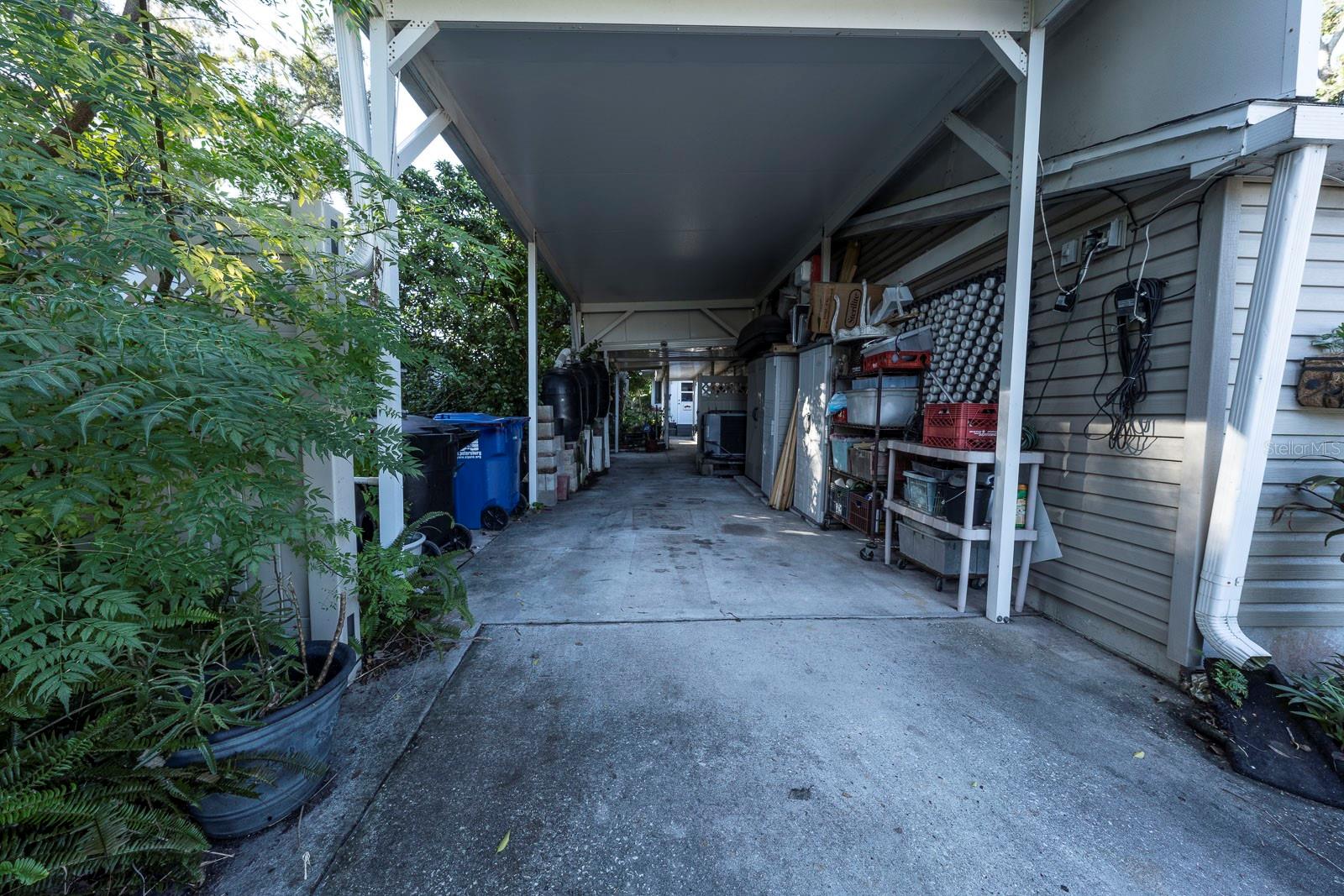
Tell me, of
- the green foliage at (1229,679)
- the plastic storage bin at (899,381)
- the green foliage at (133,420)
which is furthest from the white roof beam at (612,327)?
the green foliage at (1229,679)

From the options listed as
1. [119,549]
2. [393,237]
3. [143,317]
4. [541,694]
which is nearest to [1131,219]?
[393,237]

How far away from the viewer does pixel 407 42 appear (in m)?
2.62

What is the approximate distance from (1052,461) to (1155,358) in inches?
30.8

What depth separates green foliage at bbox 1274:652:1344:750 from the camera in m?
1.83

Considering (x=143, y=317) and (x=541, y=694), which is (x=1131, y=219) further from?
(x=143, y=317)

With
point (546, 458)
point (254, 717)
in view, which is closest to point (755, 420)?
point (546, 458)

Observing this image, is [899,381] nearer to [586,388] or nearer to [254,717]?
[254,717]

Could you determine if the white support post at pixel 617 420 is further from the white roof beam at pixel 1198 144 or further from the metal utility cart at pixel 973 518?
the white roof beam at pixel 1198 144

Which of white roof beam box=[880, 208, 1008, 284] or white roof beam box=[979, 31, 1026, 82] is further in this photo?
white roof beam box=[880, 208, 1008, 284]

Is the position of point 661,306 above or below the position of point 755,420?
above

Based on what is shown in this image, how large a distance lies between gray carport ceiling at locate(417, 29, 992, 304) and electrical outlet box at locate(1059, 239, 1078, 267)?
3.96 feet

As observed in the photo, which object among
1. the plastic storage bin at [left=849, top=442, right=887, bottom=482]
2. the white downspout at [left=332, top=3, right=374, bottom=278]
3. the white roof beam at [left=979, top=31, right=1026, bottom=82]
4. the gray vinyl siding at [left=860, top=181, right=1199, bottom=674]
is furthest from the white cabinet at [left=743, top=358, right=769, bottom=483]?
the white downspout at [left=332, top=3, right=374, bottom=278]

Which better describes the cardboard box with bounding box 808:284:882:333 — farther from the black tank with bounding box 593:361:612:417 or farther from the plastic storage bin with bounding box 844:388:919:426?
the black tank with bounding box 593:361:612:417

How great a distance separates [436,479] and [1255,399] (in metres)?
4.55
